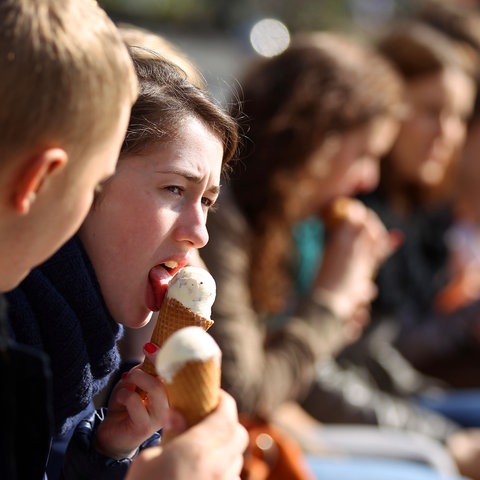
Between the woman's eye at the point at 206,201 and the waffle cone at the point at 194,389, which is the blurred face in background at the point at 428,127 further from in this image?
the waffle cone at the point at 194,389

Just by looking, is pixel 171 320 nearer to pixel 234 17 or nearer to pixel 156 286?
pixel 156 286

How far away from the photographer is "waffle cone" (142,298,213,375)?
981mm

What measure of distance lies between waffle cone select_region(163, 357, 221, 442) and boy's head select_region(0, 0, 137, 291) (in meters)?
0.17

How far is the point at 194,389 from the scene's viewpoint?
0.86 metres

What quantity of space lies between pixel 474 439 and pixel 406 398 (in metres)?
0.34

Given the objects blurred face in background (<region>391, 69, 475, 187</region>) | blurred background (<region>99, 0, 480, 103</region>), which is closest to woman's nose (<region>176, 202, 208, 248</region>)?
blurred face in background (<region>391, 69, 475, 187</region>)

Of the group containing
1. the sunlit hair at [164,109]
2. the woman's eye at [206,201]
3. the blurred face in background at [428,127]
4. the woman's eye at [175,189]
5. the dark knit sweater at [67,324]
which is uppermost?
the sunlit hair at [164,109]

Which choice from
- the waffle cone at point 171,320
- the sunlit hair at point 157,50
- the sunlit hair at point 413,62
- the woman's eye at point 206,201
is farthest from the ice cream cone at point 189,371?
the sunlit hair at point 413,62

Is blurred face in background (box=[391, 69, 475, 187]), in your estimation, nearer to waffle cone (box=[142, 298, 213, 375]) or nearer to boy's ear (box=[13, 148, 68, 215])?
waffle cone (box=[142, 298, 213, 375])

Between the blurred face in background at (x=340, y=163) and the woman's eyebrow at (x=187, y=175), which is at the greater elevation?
the woman's eyebrow at (x=187, y=175)

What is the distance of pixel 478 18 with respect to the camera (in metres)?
4.08

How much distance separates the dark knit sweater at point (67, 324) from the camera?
0.94 m

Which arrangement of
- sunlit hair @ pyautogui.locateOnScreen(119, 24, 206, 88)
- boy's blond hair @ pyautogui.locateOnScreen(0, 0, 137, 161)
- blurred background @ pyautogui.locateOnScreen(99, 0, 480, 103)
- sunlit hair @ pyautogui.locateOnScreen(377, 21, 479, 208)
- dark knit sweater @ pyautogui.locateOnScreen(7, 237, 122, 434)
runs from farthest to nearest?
blurred background @ pyautogui.locateOnScreen(99, 0, 480, 103)
sunlit hair @ pyautogui.locateOnScreen(377, 21, 479, 208)
sunlit hair @ pyautogui.locateOnScreen(119, 24, 206, 88)
dark knit sweater @ pyautogui.locateOnScreen(7, 237, 122, 434)
boy's blond hair @ pyautogui.locateOnScreen(0, 0, 137, 161)

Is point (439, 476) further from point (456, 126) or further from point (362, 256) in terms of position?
point (456, 126)
